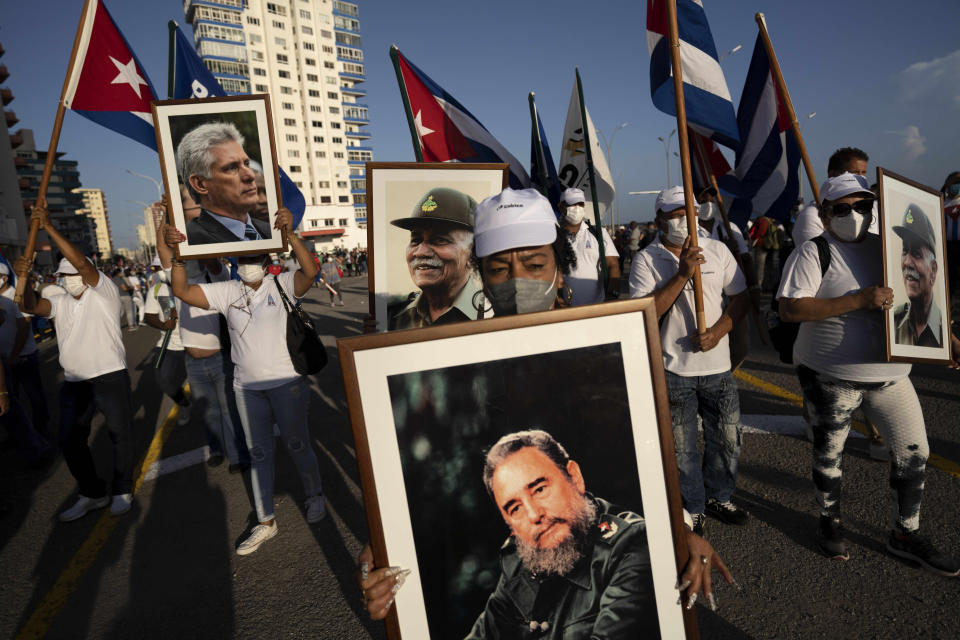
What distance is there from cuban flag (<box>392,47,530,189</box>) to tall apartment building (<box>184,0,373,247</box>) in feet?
250

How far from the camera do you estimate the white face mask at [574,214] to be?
14.1 feet

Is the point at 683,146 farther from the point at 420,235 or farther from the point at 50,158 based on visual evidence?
the point at 50,158

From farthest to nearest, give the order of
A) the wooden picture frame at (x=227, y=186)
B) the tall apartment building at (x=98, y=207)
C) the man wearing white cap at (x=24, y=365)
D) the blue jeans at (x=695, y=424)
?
the tall apartment building at (x=98, y=207) → the man wearing white cap at (x=24, y=365) → the blue jeans at (x=695, y=424) → the wooden picture frame at (x=227, y=186)

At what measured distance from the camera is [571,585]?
118 cm

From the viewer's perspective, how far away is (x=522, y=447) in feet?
3.95

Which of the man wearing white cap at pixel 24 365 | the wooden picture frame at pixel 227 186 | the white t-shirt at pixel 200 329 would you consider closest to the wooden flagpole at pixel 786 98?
the wooden picture frame at pixel 227 186

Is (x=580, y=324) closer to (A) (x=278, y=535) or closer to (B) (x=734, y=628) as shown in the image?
(B) (x=734, y=628)

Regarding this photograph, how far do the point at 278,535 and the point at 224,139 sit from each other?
271cm

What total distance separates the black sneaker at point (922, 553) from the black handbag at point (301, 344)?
3567 mm

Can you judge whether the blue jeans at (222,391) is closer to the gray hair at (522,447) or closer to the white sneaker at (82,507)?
the white sneaker at (82,507)

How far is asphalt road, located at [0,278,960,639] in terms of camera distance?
2469 millimetres

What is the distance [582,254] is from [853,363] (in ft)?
7.16

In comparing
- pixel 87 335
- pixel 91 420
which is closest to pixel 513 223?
pixel 87 335

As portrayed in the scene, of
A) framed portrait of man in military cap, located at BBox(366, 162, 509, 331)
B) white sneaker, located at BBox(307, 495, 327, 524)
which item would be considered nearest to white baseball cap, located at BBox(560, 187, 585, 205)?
framed portrait of man in military cap, located at BBox(366, 162, 509, 331)
